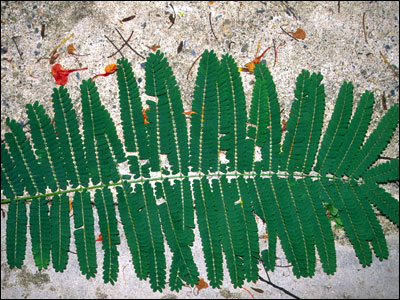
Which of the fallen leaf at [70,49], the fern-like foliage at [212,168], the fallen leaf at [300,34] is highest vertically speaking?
the fallen leaf at [70,49]

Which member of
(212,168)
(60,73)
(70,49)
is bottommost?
(212,168)

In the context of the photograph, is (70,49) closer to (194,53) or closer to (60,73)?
(60,73)

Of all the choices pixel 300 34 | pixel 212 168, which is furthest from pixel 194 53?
pixel 212 168

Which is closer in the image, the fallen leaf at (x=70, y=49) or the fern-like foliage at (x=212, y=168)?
the fern-like foliage at (x=212, y=168)

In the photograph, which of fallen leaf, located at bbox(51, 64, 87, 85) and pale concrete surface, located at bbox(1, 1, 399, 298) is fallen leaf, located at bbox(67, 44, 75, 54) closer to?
pale concrete surface, located at bbox(1, 1, 399, 298)

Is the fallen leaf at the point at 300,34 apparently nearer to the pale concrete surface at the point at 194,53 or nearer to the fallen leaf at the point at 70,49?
the pale concrete surface at the point at 194,53

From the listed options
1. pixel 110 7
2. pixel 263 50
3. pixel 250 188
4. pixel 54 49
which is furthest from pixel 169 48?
pixel 250 188

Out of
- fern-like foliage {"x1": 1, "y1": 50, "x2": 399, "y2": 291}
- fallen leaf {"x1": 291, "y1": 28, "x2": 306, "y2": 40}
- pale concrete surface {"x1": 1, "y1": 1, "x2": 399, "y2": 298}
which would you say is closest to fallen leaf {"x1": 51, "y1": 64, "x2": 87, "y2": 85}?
pale concrete surface {"x1": 1, "y1": 1, "x2": 399, "y2": 298}

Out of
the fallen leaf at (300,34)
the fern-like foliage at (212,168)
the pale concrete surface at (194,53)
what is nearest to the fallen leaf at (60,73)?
the pale concrete surface at (194,53)
